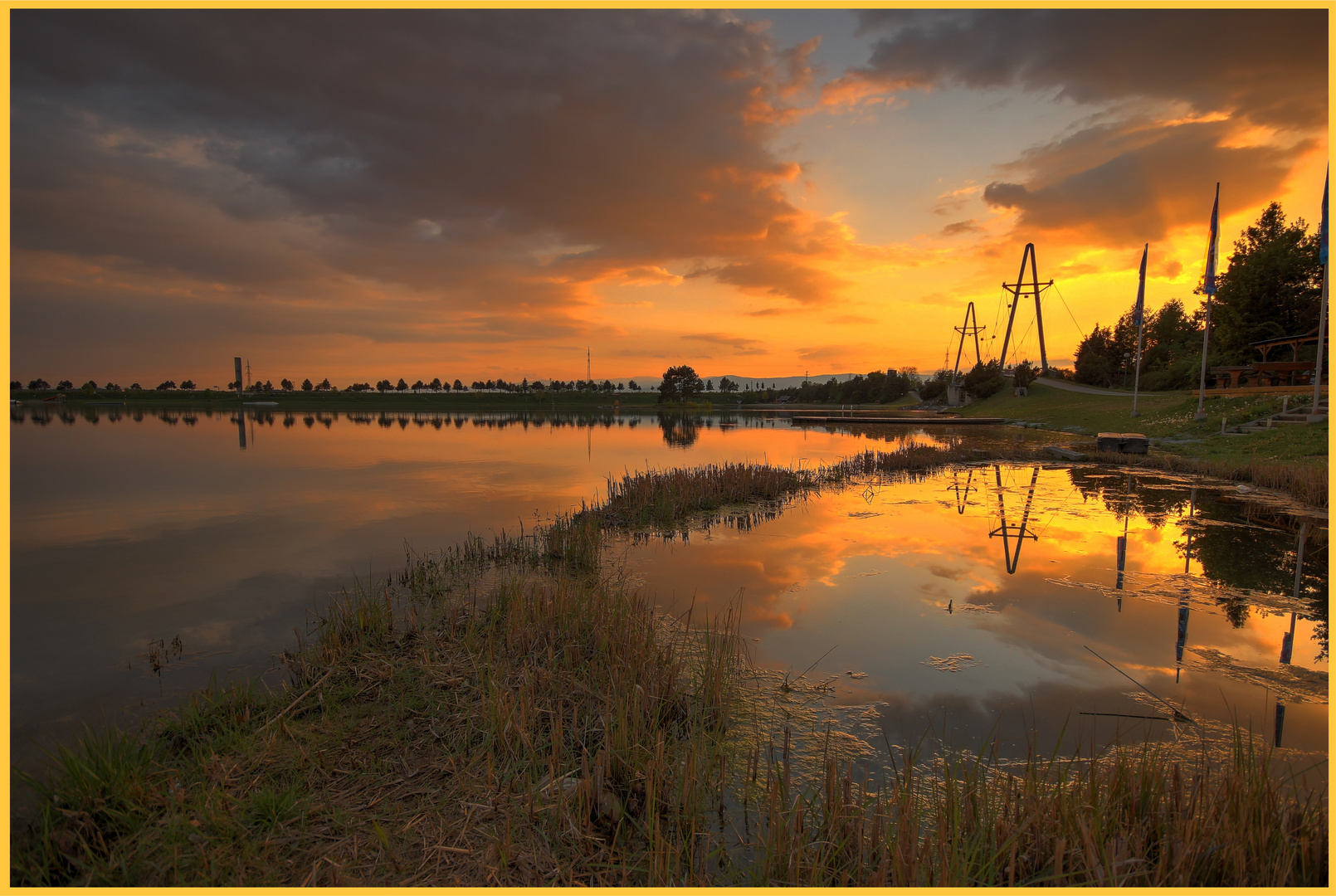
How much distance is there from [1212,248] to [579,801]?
40701 millimetres

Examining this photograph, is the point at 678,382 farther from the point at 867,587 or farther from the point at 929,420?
the point at 867,587

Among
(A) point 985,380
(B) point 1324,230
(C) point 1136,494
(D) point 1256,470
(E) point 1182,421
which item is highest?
(B) point 1324,230

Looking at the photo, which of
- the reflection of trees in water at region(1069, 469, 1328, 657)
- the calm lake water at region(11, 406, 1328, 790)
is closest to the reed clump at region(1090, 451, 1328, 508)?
the calm lake water at region(11, 406, 1328, 790)

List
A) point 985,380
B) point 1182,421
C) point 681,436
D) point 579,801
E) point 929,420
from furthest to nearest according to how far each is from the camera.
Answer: point 985,380, point 929,420, point 681,436, point 1182,421, point 579,801

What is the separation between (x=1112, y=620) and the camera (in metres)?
8.12

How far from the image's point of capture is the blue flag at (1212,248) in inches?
1127

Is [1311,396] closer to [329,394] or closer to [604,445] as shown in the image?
[604,445]

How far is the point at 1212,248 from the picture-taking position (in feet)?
96.4

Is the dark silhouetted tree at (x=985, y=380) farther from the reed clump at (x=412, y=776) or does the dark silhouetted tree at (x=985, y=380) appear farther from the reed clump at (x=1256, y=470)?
the reed clump at (x=412, y=776)

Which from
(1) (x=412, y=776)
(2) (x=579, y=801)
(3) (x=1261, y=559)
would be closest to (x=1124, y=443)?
(3) (x=1261, y=559)

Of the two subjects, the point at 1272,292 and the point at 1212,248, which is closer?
the point at 1212,248

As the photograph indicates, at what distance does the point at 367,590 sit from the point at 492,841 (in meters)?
6.71

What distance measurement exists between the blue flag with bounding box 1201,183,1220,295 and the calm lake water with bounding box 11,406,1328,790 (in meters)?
15.9

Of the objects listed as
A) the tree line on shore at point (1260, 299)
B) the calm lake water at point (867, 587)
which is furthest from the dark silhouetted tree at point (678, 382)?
the calm lake water at point (867, 587)
